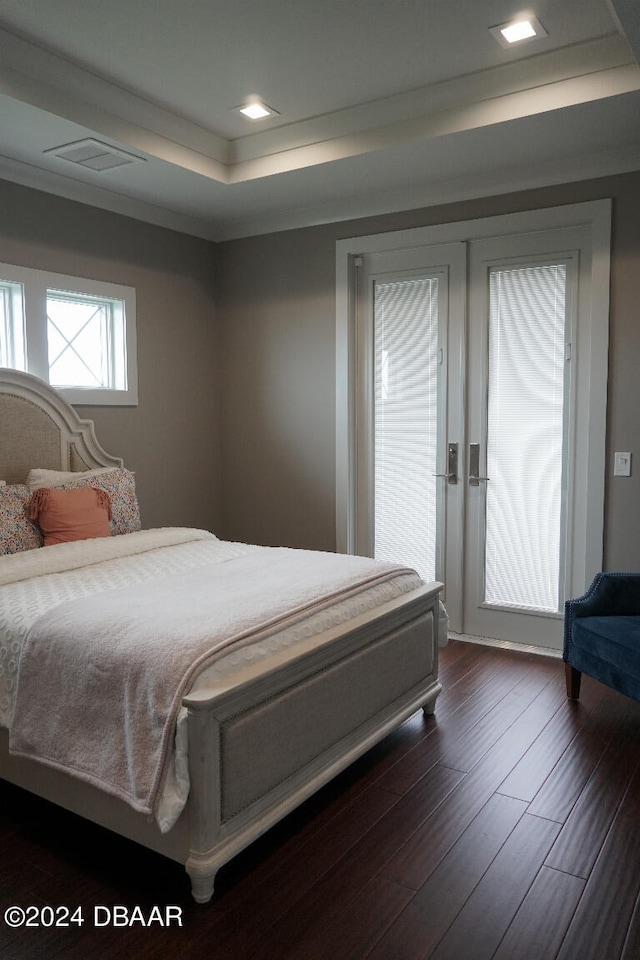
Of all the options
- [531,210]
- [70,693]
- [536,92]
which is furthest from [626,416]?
[70,693]

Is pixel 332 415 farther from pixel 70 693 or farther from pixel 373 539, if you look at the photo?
pixel 70 693

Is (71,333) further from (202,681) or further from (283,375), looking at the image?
(202,681)

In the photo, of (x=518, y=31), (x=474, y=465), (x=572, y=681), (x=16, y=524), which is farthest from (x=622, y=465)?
(x=16, y=524)

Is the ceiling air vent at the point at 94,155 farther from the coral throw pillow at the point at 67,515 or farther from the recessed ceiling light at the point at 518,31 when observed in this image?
the recessed ceiling light at the point at 518,31

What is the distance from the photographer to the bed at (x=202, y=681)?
1.93m

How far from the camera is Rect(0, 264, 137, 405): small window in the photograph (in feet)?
12.4

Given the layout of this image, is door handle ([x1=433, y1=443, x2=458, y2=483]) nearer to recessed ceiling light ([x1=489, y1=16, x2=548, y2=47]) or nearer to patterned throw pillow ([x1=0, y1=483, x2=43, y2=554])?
recessed ceiling light ([x1=489, y1=16, x2=548, y2=47])

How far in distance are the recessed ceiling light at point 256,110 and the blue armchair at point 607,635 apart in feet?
8.84

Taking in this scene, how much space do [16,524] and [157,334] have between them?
1719 mm

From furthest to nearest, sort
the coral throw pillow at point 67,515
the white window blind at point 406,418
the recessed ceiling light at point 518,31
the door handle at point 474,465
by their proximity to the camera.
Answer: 1. the white window blind at point 406,418
2. the door handle at point 474,465
3. the coral throw pillow at point 67,515
4. the recessed ceiling light at point 518,31

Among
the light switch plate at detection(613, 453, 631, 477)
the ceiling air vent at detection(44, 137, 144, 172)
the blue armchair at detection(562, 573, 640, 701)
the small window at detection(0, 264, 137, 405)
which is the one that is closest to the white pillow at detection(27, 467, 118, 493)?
the small window at detection(0, 264, 137, 405)

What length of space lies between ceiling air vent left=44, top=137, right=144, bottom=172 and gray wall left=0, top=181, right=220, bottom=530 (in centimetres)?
37

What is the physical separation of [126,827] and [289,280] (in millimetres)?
3435

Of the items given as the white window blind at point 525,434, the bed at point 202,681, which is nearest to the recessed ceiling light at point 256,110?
the white window blind at point 525,434
